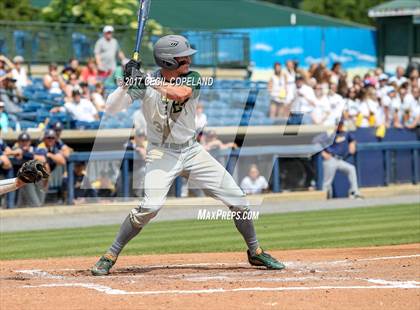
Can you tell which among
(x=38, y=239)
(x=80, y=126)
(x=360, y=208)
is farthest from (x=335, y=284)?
(x=80, y=126)

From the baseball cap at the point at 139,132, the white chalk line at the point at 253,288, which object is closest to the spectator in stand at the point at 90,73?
the baseball cap at the point at 139,132

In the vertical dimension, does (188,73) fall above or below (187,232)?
above

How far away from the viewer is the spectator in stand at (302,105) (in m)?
21.9

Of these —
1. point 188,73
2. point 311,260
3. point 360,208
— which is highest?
point 188,73

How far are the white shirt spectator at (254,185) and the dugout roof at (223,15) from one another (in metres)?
7.88

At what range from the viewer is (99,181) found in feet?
61.1

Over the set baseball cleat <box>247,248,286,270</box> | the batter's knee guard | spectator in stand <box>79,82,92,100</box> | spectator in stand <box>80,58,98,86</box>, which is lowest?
baseball cleat <box>247,248,286,270</box>

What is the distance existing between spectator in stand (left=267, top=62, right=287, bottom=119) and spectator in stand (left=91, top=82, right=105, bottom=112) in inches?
170

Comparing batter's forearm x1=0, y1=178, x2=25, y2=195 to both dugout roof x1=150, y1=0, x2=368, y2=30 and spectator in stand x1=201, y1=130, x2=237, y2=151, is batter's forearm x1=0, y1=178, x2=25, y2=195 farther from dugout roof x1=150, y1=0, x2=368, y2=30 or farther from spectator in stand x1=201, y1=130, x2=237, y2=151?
dugout roof x1=150, y1=0, x2=368, y2=30

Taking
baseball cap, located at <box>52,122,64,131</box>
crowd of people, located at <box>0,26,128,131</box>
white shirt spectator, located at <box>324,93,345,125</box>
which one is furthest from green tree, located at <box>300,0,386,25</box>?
baseball cap, located at <box>52,122,64,131</box>

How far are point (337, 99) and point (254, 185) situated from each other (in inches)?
121

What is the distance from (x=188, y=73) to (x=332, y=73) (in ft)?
48.8

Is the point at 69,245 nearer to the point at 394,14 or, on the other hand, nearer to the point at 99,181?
the point at 99,181

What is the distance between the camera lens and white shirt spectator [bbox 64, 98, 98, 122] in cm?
1941
